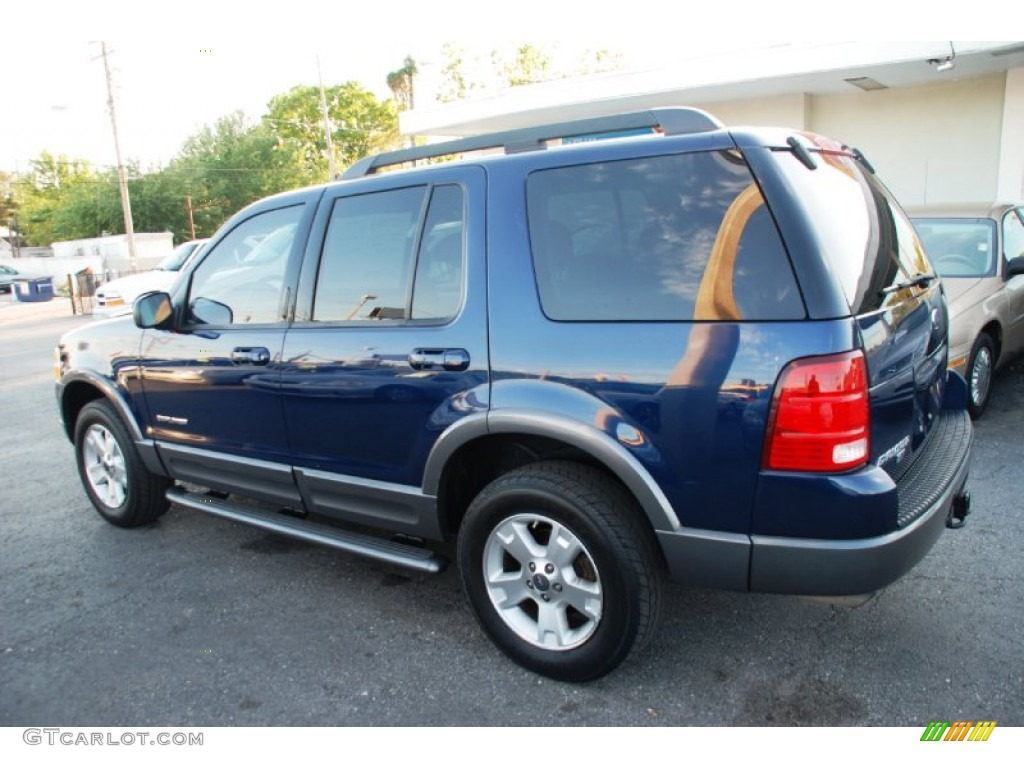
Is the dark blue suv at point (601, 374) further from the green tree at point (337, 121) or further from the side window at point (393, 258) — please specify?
the green tree at point (337, 121)

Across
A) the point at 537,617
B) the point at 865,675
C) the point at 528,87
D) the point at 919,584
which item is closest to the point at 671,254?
the point at 537,617

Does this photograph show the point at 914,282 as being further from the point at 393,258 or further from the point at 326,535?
the point at 326,535

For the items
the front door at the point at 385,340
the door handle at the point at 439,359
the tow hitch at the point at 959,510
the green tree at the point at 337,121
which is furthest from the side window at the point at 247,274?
the green tree at the point at 337,121

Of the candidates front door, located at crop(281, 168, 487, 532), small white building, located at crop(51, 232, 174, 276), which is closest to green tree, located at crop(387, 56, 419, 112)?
small white building, located at crop(51, 232, 174, 276)

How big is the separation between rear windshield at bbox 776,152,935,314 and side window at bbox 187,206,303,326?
228 centimetres

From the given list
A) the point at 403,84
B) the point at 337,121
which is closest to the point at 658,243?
the point at 337,121

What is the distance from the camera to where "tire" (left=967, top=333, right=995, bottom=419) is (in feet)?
17.6

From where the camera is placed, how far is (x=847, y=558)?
7.28 ft

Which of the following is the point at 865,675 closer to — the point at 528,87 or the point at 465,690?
the point at 465,690

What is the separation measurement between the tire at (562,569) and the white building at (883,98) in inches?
395

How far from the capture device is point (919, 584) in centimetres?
328

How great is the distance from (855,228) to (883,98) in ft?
42.4

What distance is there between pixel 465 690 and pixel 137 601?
1.82 m

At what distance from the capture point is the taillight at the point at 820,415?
2.15 metres
